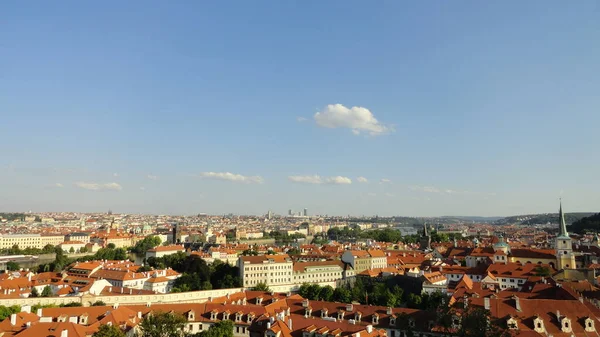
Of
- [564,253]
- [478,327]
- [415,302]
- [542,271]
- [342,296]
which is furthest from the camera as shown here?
[564,253]

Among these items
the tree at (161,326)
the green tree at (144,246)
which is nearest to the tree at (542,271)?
the tree at (161,326)

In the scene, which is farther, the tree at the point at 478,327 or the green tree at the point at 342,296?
the green tree at the point at 342,296

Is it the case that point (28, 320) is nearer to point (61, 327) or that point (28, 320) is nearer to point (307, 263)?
point (61, 327)

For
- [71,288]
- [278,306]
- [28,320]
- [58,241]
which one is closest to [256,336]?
[278,306]

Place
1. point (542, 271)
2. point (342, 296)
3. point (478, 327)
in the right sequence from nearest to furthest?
point (478, 327)
point (342, 296)
point (542, 271)

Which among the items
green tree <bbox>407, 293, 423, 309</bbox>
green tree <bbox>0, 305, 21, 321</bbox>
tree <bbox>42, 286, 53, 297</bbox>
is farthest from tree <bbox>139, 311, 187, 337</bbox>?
tree <bbox>42, 286, 53, 297</bbox>

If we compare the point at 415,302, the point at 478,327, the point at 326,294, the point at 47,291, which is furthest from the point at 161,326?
the point at 47,291

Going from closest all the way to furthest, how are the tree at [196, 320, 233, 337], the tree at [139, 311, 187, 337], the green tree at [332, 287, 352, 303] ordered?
the tree at [139, 311, 187, 337] → the tree at [196, 320, 233, 337] → the green tree at [332, 287, 352, 303]

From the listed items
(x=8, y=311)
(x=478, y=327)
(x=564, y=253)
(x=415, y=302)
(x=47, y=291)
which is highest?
(x=478, y=327)

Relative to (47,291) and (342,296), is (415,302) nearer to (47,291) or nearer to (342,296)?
(342,296)

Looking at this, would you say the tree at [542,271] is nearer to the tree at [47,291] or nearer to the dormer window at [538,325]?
the dormer window at [538,325]

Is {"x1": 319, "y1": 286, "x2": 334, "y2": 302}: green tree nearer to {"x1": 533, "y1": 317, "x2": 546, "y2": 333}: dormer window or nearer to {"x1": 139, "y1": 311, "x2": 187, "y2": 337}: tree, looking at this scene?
{"x1": 533, "y1": 317, "x2": 546, "y2": 333}: dormer window
